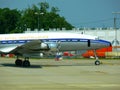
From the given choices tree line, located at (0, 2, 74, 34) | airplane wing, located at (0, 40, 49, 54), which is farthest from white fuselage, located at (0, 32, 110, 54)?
tree line, located at (0, 2, 74, 34)

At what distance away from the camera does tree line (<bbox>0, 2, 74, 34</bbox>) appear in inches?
5084

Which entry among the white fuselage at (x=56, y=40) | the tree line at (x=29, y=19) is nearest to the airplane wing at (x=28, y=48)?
the white fuselage at (x=56, y=40)

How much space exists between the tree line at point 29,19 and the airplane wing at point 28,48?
294 feet

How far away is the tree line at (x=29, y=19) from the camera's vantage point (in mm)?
129125

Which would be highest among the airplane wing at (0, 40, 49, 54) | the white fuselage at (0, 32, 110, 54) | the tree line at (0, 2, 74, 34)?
the tree line at (0, 2, 74, 34)

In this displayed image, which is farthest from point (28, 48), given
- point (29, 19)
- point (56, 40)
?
point (29, 19)

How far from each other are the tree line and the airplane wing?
8954 centimetres

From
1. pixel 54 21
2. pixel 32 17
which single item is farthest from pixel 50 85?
pixel 54 21

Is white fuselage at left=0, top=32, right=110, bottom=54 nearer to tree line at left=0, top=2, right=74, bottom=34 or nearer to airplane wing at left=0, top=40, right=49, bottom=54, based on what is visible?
airplane wing at left=0, top=40, right=49, bottom=54

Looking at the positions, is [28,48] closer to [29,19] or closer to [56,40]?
[56,40]

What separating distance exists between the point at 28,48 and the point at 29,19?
92.5 m

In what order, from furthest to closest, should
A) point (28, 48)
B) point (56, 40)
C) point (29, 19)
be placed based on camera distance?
1. point (29, 19)
2. point (56, 40)
3. point (28, 48)

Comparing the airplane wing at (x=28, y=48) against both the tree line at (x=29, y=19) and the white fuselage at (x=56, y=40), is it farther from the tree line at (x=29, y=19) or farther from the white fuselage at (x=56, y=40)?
the tree line at (x=29, y=19)

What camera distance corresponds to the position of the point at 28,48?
3581 centimetres
